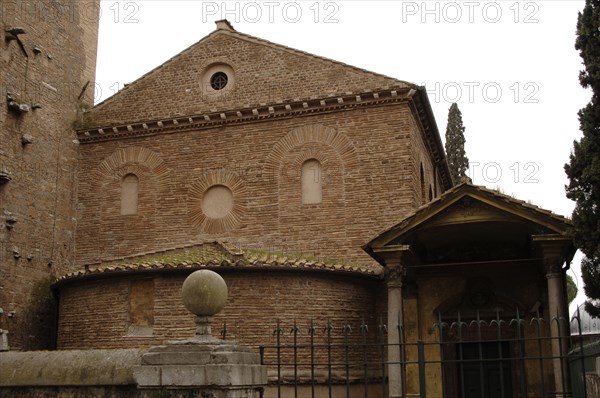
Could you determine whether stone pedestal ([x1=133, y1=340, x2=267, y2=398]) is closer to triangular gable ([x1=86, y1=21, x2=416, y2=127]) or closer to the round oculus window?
triangular gable ([x1=86, y1=21, x2=416, y2=127])

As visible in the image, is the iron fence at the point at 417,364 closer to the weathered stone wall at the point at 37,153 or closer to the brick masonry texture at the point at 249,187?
the brick masonry texture at the point at 249,187

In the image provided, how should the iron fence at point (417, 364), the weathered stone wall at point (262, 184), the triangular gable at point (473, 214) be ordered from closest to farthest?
1. the triangular gable at point (473, 214)
2. the iron fence at point (417, 364)
3. the weathered stone wall at point (262, 184)

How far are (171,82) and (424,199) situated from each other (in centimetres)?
801

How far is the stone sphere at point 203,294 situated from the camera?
673cm

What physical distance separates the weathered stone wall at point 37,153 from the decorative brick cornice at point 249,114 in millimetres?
1124

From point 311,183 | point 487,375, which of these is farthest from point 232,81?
point 487,375

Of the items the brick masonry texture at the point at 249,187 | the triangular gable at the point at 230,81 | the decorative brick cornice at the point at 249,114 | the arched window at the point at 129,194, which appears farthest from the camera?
the arched window at the point at 129,194

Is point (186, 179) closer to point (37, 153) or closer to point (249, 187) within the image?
point (249, 187)

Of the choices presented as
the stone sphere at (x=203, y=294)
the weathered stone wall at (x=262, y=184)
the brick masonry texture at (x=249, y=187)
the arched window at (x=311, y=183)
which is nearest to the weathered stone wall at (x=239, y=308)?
the brick masonry texture at (x=249, y=187)

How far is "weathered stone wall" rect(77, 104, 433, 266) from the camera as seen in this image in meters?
17.8

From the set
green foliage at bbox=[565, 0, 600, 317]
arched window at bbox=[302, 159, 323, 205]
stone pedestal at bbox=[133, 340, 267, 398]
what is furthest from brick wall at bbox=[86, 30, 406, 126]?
stone pedestal at bbox=[133, 340, 267, 398]

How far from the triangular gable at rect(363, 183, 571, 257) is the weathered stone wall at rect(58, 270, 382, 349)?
2.45 metres

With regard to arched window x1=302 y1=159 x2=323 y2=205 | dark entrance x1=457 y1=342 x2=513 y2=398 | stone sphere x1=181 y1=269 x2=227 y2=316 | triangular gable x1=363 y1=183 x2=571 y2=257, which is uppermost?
arched window x1=302 y1=159 x2=323 y2=205

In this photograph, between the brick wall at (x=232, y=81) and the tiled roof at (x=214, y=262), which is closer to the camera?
the tiled roof at (x=214, y=262)
